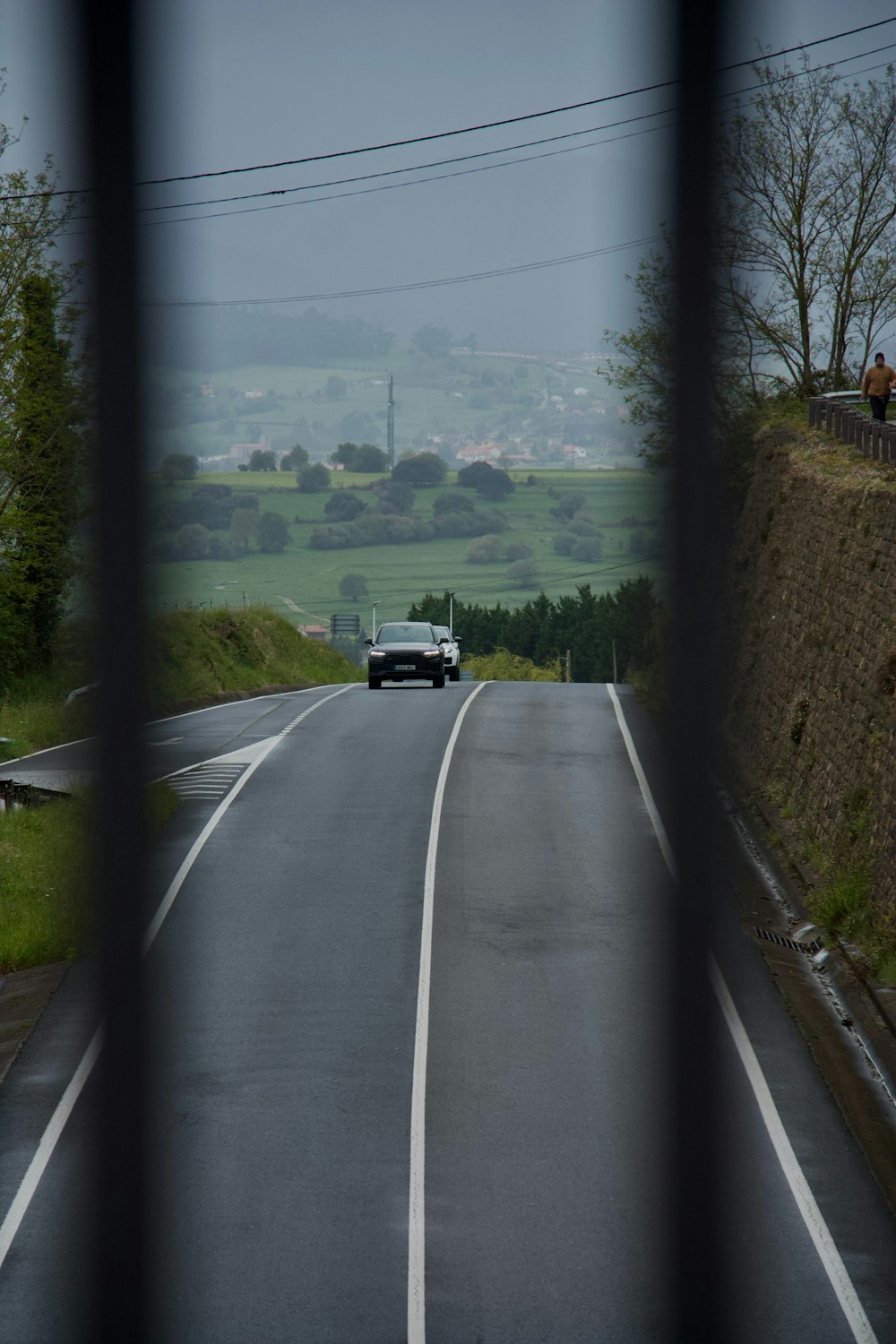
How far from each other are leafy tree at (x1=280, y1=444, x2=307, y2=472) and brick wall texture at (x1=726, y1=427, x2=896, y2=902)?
33.1ft

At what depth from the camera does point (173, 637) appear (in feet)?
8.25

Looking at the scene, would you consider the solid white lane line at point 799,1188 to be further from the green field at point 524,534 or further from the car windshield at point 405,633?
the car windshield at point 405,633

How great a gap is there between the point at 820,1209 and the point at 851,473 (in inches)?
574

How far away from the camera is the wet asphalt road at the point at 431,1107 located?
25.6 feet

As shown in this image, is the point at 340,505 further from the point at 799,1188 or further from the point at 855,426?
the point at 855,426

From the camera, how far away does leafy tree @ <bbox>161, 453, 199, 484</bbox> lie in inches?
90.2

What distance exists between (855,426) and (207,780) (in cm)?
1456

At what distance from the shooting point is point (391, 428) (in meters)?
5.71

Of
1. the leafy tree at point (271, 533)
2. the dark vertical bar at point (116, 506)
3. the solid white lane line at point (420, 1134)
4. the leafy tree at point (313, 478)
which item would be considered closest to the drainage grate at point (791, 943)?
the solid white lane line at point (420, 1134)

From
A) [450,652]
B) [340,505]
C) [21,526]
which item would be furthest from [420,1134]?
[450,652]

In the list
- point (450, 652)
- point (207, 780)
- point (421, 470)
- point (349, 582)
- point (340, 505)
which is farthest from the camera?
point (450, 652)

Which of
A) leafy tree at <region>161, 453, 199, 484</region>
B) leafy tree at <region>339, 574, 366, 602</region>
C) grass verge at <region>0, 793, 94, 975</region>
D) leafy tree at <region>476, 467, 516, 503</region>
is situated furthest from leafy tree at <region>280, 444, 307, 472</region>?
grass verge at <region>0, 793, 94, 975</region>

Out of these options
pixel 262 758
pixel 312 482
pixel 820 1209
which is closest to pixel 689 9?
pixel 312 482

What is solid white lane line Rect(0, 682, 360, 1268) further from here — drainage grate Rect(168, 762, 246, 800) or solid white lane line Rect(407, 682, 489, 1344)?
drainage grate Rect(168, 762, 246, 800)
